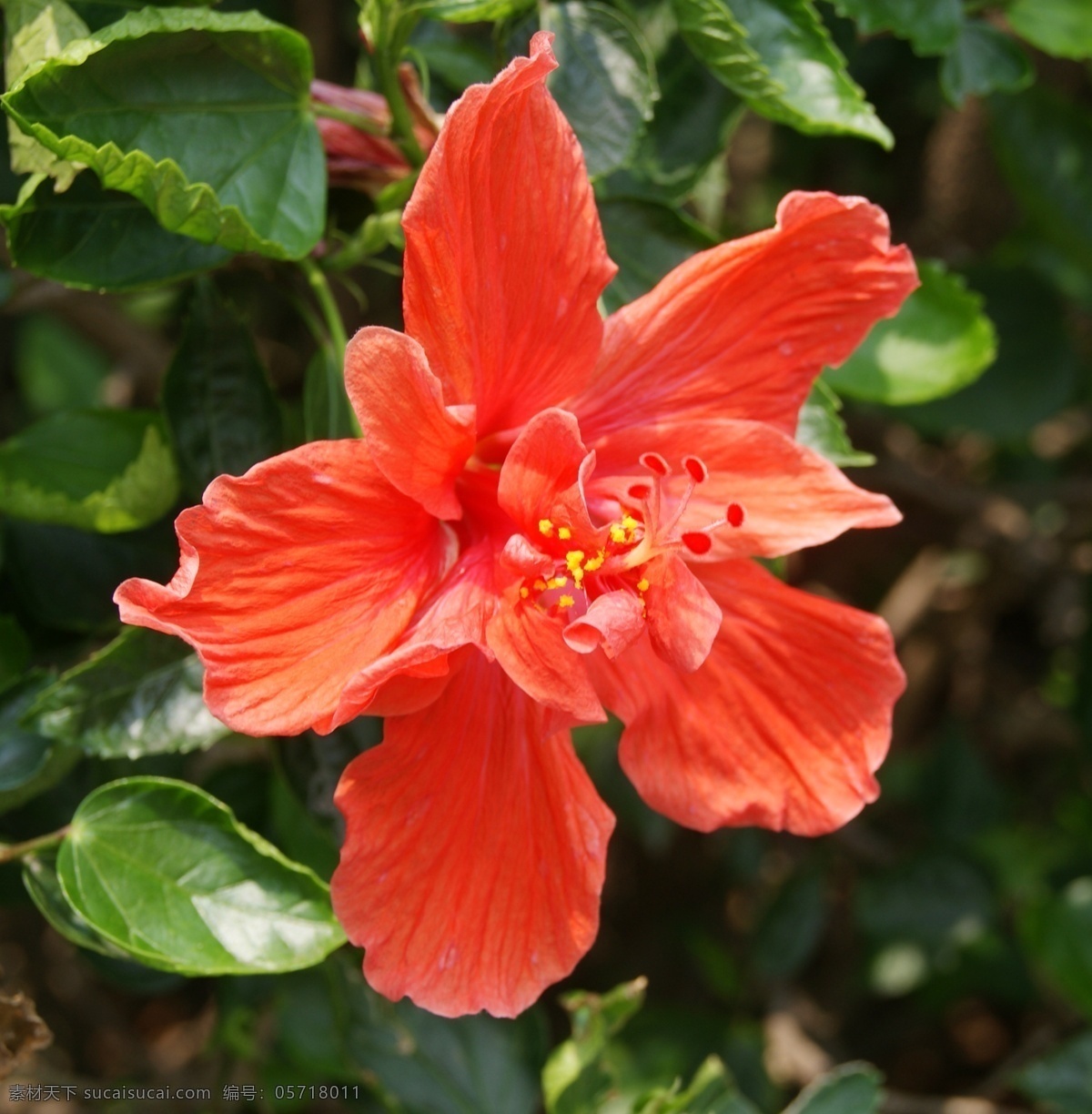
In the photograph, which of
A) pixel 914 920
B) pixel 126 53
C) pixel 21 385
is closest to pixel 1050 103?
pixel 914 920

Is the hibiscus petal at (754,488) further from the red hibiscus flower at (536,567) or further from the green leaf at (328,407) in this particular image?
the green leaf at (328,407)

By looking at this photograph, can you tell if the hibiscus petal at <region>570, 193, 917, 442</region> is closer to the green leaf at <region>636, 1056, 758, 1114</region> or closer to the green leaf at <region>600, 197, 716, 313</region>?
the green leaf at <region>600, 197, 716, 313</region>

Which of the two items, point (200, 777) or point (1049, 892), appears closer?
point (200, 777)

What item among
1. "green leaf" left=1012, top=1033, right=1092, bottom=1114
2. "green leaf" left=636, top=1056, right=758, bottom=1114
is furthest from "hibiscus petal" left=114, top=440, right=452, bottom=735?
"green leaf" left=1012, top=1033, right=1092, bottom=1114

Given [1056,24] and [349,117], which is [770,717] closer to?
[349,117]

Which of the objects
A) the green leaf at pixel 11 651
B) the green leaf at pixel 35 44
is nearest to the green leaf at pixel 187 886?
the green leaf at pixel 11 651

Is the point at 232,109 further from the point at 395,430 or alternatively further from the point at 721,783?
the point at 721,783
